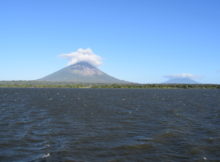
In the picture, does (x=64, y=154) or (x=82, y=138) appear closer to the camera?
(x=64, y=154)

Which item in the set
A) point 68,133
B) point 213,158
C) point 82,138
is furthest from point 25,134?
point 213,158

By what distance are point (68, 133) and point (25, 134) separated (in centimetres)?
469

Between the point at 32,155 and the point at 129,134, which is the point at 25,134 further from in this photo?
the point at 129,134

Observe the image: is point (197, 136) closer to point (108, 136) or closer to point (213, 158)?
Result: point (213, 158)

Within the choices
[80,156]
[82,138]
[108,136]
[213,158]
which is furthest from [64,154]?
[213,158]

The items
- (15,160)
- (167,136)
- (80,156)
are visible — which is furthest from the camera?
(167,136)

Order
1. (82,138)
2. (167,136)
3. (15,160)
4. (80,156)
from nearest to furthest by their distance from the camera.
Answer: (15,160) → (80,156) → (82,138) → (167,136)

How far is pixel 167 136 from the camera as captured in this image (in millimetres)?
23844

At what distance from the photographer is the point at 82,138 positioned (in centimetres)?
2241

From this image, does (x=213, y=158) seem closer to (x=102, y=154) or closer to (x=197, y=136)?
(x=197, y=136)

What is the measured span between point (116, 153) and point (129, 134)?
6.90 m

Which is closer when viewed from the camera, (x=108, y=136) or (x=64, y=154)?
(x=64, y=154)

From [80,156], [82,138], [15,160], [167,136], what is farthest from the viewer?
[167,136]

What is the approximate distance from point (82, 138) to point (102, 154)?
5425mm
